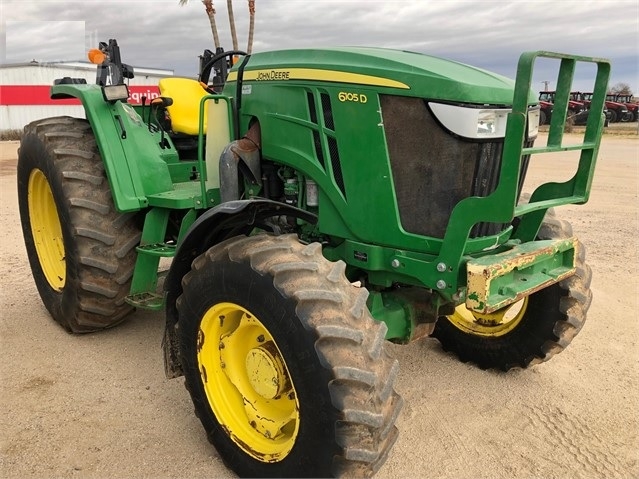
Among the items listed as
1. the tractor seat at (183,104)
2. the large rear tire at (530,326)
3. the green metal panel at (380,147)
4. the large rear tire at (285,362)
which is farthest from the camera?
the tractor seat at (183,104)

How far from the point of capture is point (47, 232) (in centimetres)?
509

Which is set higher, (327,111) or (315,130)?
(327,111)

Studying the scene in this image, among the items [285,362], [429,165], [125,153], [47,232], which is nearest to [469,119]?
[429,165]

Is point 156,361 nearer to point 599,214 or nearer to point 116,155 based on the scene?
point 116,155

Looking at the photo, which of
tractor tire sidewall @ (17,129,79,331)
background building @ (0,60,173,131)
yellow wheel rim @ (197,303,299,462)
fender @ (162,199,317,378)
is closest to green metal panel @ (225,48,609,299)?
fender @ (162,199,317,378)

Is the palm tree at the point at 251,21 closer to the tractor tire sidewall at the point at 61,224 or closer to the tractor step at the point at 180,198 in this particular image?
the tractor tire sidewall at the point at 61,224

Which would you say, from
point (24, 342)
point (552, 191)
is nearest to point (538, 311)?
point (552, 191)

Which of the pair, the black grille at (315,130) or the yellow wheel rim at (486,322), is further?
the yellow wheel rim at (486,322)

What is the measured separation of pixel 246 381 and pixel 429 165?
1468mm

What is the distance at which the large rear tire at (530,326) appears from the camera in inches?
146

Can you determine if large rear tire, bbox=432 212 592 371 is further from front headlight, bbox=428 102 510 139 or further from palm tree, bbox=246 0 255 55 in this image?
palm tree, bbox=246 0 255 55

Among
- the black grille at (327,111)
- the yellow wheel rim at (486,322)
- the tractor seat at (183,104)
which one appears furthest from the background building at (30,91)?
the black grille at (327,111)

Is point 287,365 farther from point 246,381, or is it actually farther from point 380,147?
point 380,147

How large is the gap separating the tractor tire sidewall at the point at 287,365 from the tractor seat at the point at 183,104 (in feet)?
6.73
